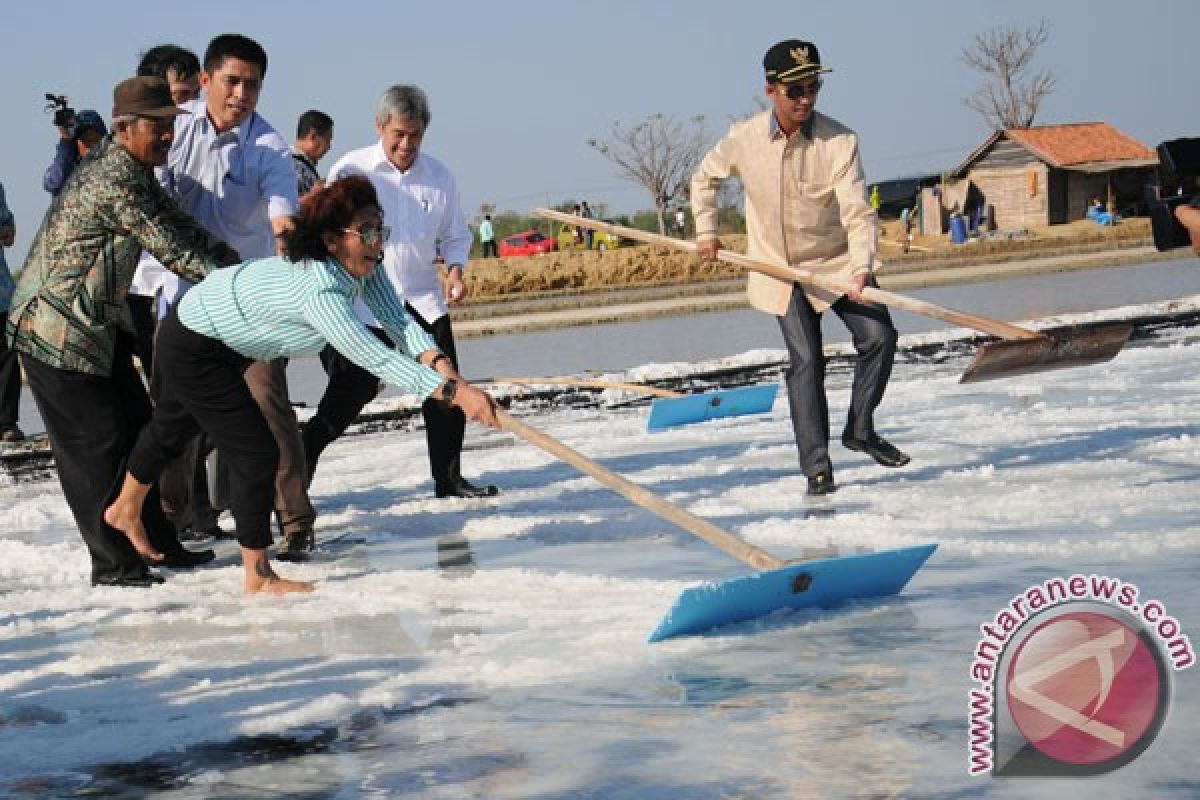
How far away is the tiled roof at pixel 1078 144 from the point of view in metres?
49.2

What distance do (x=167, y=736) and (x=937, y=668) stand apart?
5.64 ft

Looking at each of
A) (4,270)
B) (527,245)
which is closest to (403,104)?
(4,270)

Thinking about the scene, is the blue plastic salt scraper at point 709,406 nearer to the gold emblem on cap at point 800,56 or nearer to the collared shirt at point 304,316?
the gold emblem on cap at point 800,56

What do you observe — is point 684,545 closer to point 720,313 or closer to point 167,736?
point 167,736

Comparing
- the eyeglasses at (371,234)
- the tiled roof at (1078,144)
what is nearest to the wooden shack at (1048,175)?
the tiled roof at (1078,144)

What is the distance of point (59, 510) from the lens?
8180 mm

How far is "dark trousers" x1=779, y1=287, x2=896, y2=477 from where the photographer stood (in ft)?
23.6

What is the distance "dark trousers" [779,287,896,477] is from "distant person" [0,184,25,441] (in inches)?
220

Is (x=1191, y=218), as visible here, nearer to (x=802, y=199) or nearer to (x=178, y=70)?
(x=802, y=199)

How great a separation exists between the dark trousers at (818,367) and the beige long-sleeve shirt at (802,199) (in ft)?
0.24

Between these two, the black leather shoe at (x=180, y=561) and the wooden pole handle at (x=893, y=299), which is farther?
the wooden pole handle at (x=893, y=299)

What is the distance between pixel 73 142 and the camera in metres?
7.80

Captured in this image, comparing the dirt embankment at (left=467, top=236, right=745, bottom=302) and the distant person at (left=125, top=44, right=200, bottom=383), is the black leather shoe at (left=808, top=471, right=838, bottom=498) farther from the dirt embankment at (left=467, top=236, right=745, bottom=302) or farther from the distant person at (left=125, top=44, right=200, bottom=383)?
the dirt embankment at (left=467, top=236, right=745, bottom=302)

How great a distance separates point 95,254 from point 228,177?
0.79 meters
